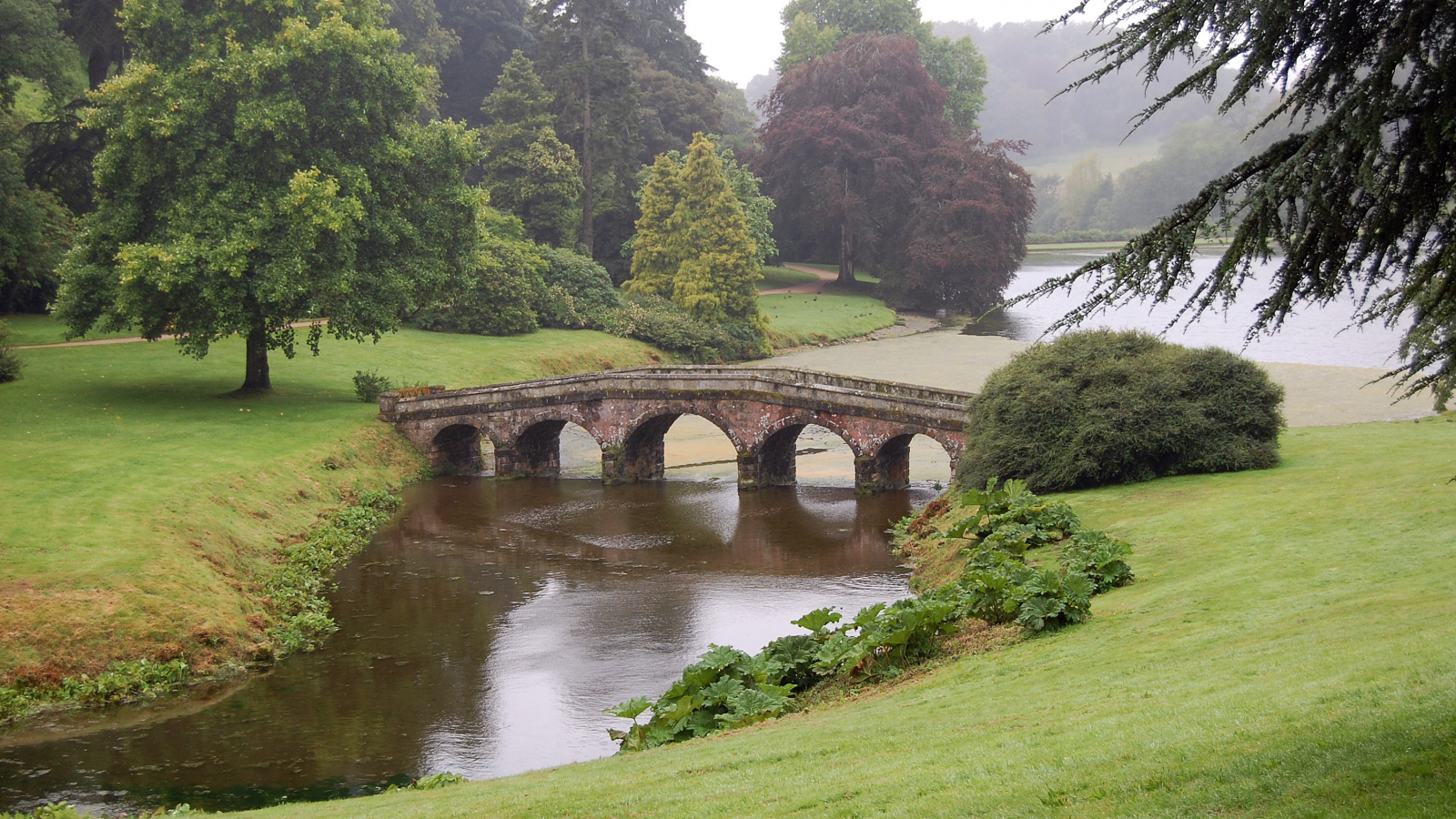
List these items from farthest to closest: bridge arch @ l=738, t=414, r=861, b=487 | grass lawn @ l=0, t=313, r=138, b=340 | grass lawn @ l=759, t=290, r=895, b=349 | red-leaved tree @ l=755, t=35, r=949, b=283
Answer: red-leaved tree @ l=755, t=35, r=949, b=283 < grass lawn @ l=759, t=290, r=895, b=349 < grass lawn @ l=0, t=313, r=138, b=340 < bridge arch @ l=738, t=414, r=861, b=487

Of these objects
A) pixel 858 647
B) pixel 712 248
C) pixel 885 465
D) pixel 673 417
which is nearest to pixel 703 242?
pixel 712 248

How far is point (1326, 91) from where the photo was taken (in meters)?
10.3

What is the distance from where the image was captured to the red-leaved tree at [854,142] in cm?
8988

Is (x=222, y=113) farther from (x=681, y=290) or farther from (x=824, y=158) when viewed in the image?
(x=824, y=158)

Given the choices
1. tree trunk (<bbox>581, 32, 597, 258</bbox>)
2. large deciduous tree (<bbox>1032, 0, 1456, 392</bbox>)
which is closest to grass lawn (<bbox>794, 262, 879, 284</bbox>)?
tree trunk (<bbox>581, 32, 597, 258</bbox>)

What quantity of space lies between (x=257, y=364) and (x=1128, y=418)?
34.9 m

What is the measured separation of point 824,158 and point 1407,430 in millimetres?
63967

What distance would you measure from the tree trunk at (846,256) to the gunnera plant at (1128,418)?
61.1 meters

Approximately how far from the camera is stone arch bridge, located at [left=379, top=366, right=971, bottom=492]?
41062 mm

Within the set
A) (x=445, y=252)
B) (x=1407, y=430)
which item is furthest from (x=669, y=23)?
(x=1407, y=430)

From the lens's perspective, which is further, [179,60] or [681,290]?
[681,290]

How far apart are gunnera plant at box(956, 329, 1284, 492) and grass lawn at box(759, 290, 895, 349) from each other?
43433mm

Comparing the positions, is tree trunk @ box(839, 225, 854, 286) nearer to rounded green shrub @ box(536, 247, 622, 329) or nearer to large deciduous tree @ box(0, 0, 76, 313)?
rounded green shrub @ box(536, 247, 622, 329)

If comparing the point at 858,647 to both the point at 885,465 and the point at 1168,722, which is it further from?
the point at 885,465
